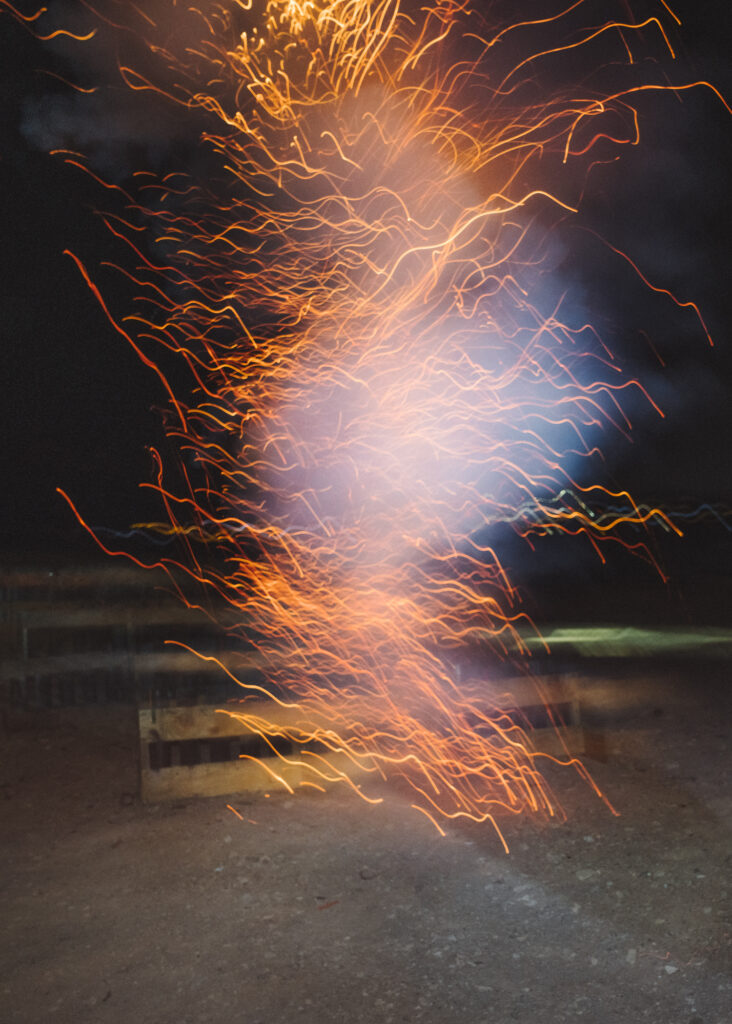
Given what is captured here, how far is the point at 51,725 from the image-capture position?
20.9 feet

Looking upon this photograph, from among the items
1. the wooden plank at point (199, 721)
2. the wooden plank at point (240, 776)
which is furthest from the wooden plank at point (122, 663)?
the wooden plank at point (240, 776)

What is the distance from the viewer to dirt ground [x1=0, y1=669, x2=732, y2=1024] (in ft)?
9.54

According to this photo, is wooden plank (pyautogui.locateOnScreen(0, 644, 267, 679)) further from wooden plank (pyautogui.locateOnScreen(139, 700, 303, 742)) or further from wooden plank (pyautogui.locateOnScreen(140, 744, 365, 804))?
wooden plank (pyautogui.locateOnScreen(140, 744, 365, 804))

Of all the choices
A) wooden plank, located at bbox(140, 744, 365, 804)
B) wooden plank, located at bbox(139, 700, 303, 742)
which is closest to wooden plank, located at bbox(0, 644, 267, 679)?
wooden plank, located at bbox(139, 700, 303, 742)

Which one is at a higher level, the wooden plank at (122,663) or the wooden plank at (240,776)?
the wooden plank at (122,663)

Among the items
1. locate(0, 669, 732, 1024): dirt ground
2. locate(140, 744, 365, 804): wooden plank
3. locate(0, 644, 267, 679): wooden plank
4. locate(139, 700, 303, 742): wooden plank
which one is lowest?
locate(0, 669, 732, 1024): dirt ground

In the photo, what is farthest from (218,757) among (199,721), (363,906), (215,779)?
(363,906)

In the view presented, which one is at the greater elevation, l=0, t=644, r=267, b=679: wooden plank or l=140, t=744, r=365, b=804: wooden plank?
l=0, t=644, r=267, b=679: wooden plank

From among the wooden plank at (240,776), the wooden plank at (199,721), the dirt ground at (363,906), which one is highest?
the wooden plank at (199,721)

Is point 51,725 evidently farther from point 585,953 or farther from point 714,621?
point 714,621

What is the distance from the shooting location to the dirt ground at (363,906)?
291 cm

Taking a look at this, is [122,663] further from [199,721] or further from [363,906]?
[363,906]

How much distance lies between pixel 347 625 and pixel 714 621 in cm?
608

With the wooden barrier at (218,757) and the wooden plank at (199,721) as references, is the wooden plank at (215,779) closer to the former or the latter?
the wooden barrier at (218,757)
